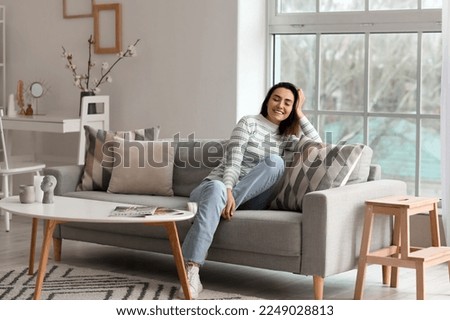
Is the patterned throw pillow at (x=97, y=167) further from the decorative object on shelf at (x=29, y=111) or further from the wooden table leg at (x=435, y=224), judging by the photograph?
the wooden table leg at (x=435, y=224)

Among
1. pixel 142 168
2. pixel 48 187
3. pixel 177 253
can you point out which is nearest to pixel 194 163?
pixel 142 168

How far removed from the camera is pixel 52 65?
283 inches

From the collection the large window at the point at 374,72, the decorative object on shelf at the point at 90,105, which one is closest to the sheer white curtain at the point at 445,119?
the large window at the point at 374,72

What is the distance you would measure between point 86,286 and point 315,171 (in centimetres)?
129

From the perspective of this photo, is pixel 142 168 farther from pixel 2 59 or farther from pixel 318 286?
pixel 2 59

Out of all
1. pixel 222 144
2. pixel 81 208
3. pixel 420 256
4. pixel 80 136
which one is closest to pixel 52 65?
pixel 80 136

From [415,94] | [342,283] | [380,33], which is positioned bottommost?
[342,283]

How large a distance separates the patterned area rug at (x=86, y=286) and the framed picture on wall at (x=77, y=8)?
2402 millimetres

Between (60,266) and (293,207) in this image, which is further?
(60,266)

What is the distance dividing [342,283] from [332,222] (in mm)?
643

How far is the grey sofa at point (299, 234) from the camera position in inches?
174

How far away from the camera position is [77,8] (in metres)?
6.97

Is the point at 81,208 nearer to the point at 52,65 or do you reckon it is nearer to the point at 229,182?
the point at 229,182

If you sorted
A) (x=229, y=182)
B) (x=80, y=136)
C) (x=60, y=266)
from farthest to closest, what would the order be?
(x=80, y=136) → (x=60, y=266) → (x=229, y=182)
